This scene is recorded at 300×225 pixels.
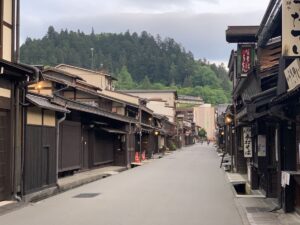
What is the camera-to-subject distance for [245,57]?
23984mm

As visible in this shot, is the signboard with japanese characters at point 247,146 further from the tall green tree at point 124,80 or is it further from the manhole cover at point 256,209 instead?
the tall green tree at point 124,80

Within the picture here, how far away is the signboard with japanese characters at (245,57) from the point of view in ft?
78.6

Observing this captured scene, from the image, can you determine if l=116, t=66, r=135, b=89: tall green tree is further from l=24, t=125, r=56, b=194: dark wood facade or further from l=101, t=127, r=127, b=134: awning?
l=24, t=125, r=56, b=194: dark wood facade

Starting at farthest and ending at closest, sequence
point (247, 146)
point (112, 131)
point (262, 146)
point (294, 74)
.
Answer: point (112, 131) → point (247, 146) → point (262, 146) → point (294, 74)

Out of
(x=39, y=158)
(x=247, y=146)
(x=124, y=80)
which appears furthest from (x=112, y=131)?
(x=124, y=80)

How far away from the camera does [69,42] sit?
15075 cm

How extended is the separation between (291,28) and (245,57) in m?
13.6

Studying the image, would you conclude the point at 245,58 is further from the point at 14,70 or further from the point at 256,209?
the point at 14,70

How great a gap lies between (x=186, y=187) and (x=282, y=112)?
10.9 meters

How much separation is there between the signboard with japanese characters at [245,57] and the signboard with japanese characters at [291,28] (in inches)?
525

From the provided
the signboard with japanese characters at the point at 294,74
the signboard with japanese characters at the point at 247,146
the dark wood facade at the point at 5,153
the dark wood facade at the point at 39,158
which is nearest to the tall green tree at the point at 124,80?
the signboard with japanese characters at the point at 247,146

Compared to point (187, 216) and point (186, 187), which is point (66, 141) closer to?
point (186, 187)

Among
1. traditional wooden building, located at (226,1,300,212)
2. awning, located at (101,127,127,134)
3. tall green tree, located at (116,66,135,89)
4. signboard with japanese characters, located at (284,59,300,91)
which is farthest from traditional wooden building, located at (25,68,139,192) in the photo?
tall green tree, located at (116,66,135,89)

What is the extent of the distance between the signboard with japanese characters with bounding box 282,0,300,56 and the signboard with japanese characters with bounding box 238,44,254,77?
1333cm
